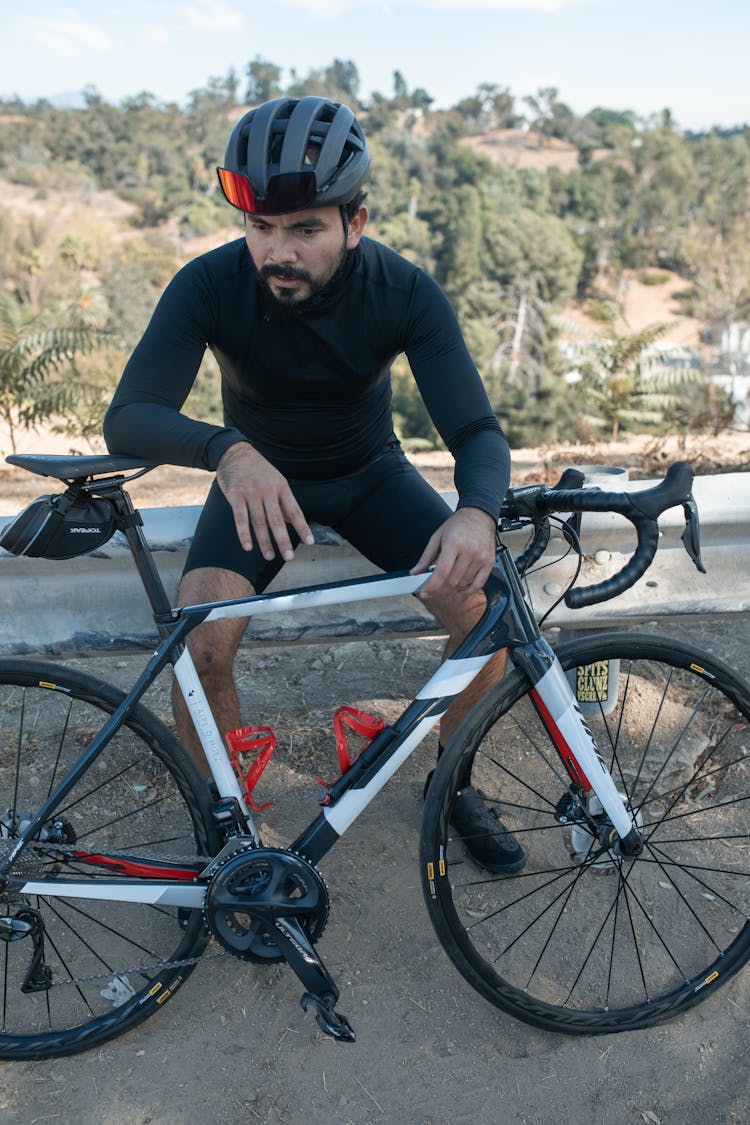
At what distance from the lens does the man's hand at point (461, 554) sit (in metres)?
2.31

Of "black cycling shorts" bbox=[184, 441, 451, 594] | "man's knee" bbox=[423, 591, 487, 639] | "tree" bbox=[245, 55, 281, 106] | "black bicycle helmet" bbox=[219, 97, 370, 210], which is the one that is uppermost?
"tree" bbox=[245, 55, 281, 106]

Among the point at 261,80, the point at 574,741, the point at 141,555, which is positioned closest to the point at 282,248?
the point at 141,555

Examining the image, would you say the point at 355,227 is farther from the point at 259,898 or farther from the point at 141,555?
the point at 259,898

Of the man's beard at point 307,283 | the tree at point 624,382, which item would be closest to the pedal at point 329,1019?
the man's beard at point 307,283

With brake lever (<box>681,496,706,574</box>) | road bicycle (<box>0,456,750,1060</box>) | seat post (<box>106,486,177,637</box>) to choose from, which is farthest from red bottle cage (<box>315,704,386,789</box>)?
brake lever (<box>681,496,706,574</box>)

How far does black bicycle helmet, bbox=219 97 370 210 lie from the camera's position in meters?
2.47

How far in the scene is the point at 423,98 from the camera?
479 ft

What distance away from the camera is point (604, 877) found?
2986 mm

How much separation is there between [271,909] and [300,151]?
2032 mm

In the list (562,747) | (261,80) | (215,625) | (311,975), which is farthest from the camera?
(261,80)

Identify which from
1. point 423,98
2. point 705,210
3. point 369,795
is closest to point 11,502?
point 369,795

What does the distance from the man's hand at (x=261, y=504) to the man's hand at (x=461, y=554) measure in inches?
13.0

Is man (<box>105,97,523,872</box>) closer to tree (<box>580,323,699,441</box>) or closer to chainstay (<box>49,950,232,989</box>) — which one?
chainstay (<box>49,950,232,989</box>)

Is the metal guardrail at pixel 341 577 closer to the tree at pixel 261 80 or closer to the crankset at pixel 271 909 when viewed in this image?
the crankset at pixel 271 909
